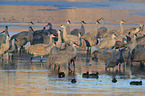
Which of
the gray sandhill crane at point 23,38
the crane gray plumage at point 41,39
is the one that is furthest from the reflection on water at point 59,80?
the crane gray plumage at point 41,39

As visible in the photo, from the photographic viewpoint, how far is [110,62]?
17359 mm

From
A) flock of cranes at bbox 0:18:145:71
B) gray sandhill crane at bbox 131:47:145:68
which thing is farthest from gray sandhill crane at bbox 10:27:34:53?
gray sandhill crane at bbox 131:47:145:68

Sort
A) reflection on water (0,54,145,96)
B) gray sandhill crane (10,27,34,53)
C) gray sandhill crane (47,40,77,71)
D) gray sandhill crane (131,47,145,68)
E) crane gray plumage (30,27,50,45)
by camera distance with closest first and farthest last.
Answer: reflection on water (0,54,145,96) < gray sandhill crane (47,40,77,71) < gray sandhill crane (131,47,145,68) < gray sandhill crane (10,27,34,53) < crane gray plumage (30,27,50,45)

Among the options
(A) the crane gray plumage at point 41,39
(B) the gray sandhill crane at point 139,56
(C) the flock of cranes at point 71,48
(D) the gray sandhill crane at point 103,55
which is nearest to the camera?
(C) the flock of cranes at point 71,48

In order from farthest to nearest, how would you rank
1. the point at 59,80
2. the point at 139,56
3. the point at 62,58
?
1. the point at 139,56
2. the point at 62,58
3. the point at 59,80

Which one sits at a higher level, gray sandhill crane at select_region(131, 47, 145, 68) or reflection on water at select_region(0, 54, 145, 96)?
gray sandhill crane at select_region(131, 47, 145, 68)

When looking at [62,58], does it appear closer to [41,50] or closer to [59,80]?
[59,80]

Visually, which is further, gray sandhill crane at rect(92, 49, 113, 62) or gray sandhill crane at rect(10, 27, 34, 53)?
gray sandhill crane at rect(10, 27, 34, 53)

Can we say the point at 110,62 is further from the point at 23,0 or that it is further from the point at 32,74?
the point at 23,0

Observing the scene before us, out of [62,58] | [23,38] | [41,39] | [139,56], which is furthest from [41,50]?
[23,38]

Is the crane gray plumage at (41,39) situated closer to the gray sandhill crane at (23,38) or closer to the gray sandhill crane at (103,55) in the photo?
the gray sandhill crane at (23,38)

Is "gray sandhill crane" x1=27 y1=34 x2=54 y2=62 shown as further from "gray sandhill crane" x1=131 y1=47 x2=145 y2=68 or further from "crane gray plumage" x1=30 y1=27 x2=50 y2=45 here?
"crane gray plumage" x1=30 y1=27 x2=50 y2=45

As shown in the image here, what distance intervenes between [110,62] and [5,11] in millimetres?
28322

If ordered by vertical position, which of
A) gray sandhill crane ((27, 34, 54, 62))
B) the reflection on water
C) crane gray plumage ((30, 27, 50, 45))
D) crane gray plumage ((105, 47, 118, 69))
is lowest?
the reflection on water
